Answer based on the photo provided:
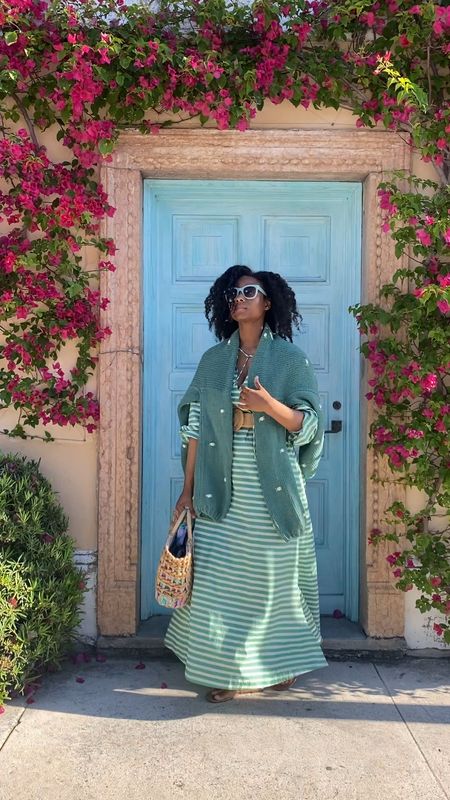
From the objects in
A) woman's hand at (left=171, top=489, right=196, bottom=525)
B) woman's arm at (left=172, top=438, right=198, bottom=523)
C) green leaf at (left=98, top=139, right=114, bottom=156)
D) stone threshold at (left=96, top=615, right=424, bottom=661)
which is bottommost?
stone threshold at (left=96, top=615, right=424, bottom=661)

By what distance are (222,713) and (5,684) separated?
90cm

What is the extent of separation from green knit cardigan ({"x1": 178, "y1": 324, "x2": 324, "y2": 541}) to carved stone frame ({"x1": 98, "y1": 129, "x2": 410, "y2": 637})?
25.2 inches

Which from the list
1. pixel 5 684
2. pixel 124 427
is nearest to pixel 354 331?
pixel 124 427

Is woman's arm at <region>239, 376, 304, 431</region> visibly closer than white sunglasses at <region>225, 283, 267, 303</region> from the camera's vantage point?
Yes

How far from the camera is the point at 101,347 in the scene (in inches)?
156

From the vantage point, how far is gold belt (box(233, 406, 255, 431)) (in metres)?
3.37

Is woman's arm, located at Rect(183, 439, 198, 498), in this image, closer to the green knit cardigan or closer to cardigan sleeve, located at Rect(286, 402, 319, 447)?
the green knit cardigan

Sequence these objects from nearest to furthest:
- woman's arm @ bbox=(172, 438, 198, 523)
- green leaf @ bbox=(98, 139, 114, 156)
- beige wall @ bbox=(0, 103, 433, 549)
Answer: woman's arm @ bbox=(172, 438, 198, 523) → green leaf @ bbox=(98, 139, 114, 156) → beige wall @ bbox=(0, 103, 433, 549)

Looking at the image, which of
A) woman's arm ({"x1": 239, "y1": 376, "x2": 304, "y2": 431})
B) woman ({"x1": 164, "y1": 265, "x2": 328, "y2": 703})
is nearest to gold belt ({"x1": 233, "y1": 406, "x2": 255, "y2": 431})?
woman ({"x1": 164, "y1": 265, "x2": 328, "y2": 703})

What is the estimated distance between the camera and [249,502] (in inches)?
132

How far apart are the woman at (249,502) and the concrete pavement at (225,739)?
7.4 inches

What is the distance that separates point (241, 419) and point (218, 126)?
149 cm

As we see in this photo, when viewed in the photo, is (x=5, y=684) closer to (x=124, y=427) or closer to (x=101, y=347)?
(x=124, y=427)

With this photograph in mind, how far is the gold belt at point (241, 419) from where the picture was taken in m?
3.37
